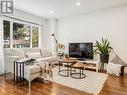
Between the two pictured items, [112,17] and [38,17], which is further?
[38,17]

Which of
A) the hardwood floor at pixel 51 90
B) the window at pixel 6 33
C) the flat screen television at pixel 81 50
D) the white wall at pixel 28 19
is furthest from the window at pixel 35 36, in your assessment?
the hardwood floor at pixel 51 90

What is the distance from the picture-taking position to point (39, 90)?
2.68m

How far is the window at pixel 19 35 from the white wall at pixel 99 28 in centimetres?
144

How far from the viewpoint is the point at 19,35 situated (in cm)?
514

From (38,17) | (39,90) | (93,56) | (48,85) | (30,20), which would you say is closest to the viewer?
(39,90)

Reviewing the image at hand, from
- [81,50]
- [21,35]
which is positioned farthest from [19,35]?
[81,50]

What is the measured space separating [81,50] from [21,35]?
9.59 feet

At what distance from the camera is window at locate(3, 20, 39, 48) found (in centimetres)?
457

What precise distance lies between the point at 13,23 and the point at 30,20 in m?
0.83

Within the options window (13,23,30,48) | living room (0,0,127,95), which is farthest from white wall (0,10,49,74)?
window (13,23,30,48)

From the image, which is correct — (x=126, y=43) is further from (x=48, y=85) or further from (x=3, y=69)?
(x=3, y=69)

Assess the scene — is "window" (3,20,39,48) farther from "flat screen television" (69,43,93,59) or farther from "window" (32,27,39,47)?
"flat screen television" (69,43,93,59)

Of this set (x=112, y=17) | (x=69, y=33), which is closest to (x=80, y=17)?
(x=69, y=33)

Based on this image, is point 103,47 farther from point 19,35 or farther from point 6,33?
point 6,33
